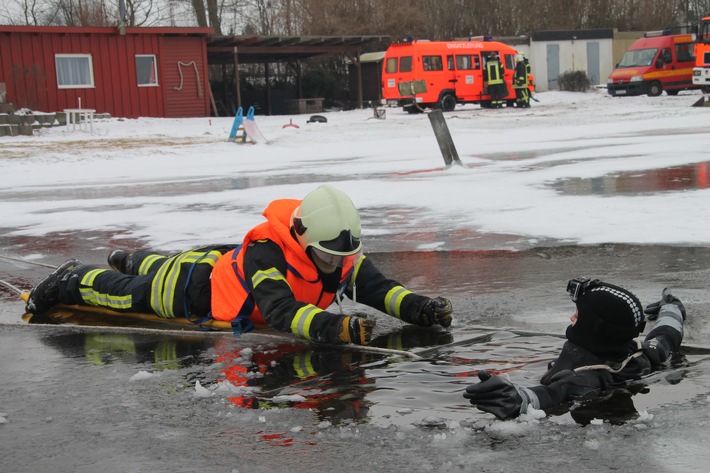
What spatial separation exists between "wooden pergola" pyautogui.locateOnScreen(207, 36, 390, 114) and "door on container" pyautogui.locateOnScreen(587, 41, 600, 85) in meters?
14.2

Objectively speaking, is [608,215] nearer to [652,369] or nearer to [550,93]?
[652,369]

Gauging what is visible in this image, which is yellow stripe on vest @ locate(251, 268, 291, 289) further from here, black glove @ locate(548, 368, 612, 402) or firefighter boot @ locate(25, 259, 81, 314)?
firefighter boot @ locate(25, 259, 81, 314)

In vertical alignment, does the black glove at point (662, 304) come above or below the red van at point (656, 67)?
below

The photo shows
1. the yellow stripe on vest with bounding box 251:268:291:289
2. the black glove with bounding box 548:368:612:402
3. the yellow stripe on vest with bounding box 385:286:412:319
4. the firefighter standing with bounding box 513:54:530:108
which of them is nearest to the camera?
the black glove with bounding box 548:368:612:402

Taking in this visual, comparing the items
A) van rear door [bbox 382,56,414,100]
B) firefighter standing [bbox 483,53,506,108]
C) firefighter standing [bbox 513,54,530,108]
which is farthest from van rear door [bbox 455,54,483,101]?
van rear door [bbox 382,56,414,100]

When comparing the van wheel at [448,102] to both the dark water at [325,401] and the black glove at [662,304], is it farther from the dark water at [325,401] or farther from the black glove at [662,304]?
the black glove at [662,304]

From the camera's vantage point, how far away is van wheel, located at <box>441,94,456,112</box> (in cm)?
3688

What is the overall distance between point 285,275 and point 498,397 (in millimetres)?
1660

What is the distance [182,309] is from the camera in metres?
5.59

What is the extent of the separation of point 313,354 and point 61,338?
1.65 m

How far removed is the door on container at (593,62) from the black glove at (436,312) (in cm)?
4844

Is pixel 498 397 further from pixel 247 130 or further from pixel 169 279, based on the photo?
pixel 247 130

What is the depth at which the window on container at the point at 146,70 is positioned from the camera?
3522 cm

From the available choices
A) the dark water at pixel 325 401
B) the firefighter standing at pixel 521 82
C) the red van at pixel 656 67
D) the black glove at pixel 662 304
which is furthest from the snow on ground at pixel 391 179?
the red van at pixel 656 67
